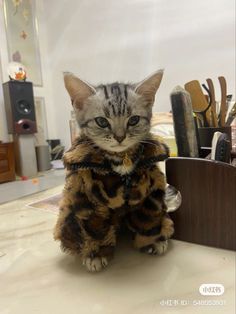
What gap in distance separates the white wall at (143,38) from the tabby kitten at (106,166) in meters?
1.28

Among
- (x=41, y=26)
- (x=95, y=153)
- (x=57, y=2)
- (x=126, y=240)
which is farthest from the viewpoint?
(x=41, y=26)

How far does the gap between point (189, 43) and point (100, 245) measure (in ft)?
6.30

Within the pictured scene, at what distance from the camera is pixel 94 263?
0.46 m

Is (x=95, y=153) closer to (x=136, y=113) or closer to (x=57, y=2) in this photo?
(x=136, y=113)

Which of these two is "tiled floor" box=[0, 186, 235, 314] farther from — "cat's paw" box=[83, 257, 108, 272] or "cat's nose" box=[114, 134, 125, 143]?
"cat's nose" box=[114, 134, 125, 143]

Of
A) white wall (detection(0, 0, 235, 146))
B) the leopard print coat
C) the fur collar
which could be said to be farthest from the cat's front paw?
white wall (detection(0, 0, 235, 146))

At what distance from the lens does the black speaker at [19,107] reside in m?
2.17

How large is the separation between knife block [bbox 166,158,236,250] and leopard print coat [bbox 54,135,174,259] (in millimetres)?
50

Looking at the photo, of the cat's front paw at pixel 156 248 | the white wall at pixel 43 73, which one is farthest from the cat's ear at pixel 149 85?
the white wall at pixel 43 73

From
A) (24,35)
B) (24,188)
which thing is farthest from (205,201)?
(24,35)

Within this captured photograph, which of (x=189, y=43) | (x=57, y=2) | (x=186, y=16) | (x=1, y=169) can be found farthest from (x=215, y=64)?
(x=1, y=169)

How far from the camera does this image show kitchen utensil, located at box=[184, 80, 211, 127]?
65 centimetres

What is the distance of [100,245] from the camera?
47 centimetres

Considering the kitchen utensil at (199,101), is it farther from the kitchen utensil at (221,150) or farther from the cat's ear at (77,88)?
the cat's ear at (77,88)
